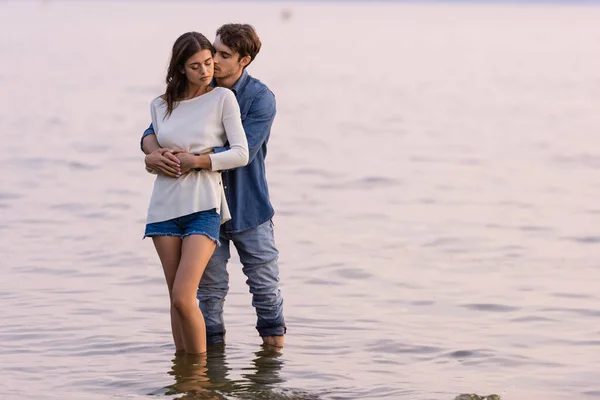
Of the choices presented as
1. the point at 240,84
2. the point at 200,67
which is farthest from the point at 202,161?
the point at 240,84

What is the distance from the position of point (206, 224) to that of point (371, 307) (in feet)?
9.30

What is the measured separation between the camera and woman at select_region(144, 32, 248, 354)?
20.4 ft

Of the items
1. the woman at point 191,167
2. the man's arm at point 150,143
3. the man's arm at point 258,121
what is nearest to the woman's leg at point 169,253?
the woman at point 191,167

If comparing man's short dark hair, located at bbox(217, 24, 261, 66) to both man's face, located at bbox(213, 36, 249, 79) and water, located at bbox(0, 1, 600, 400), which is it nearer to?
man's face, located at bbox(213, 36, 249, 79)

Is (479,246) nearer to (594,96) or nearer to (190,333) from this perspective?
(190,333)

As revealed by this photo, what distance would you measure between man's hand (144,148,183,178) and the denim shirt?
12.8 inches

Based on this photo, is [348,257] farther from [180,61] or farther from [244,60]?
[180,61]

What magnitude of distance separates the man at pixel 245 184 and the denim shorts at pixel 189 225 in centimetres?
27

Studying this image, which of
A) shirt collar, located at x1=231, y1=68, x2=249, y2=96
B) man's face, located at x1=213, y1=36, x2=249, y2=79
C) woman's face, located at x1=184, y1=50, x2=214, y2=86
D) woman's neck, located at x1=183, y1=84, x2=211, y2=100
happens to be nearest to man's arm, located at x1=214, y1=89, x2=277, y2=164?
shirt collar, located at x1=231, y1=68, x2=249, y2=96

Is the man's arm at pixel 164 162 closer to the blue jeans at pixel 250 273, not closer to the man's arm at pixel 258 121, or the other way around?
the man's arm at pixel 258 121

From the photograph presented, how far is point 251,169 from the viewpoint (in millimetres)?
6672

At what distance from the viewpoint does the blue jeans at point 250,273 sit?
6777 millimetres

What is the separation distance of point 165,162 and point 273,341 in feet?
5.75

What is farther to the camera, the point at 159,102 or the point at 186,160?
the point at 159,102
